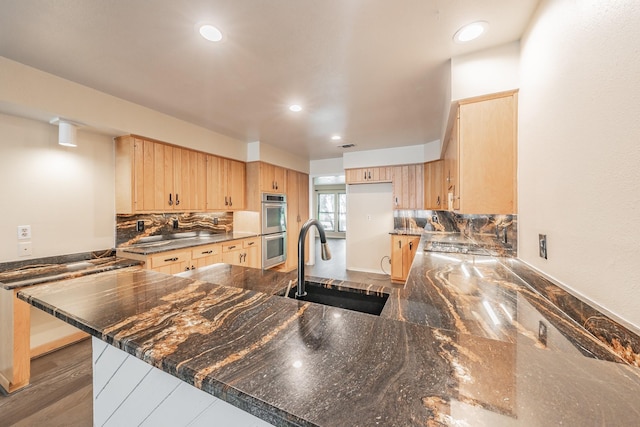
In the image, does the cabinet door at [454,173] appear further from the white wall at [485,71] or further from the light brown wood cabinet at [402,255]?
the light brown wood cabinet at [402,255]

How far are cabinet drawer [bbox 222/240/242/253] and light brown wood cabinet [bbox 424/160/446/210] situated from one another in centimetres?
315

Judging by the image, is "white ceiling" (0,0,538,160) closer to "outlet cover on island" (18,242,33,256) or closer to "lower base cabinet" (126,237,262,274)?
"outlet cover on island" (18,242,33,256)

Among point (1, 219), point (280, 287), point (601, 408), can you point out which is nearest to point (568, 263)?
point (601, 408)

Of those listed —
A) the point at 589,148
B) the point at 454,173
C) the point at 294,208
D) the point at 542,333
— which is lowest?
the point at 542,333

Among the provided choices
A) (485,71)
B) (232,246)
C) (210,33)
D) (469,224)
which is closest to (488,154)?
(485,71)

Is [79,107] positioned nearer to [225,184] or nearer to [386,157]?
[225,184]

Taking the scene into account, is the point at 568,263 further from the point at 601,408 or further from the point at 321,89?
the point at 321,89

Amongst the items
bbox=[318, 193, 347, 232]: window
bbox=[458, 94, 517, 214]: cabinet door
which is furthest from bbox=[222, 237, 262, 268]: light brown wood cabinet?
bbox=[318, 193, 347, 232]: window

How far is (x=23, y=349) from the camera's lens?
74.8 inches

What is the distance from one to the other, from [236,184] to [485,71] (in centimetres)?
360

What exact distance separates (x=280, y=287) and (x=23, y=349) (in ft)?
7.24

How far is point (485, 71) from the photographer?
1753mm

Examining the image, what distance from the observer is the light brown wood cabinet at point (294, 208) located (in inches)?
202

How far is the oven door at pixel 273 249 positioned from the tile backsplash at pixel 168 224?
2.28ft
